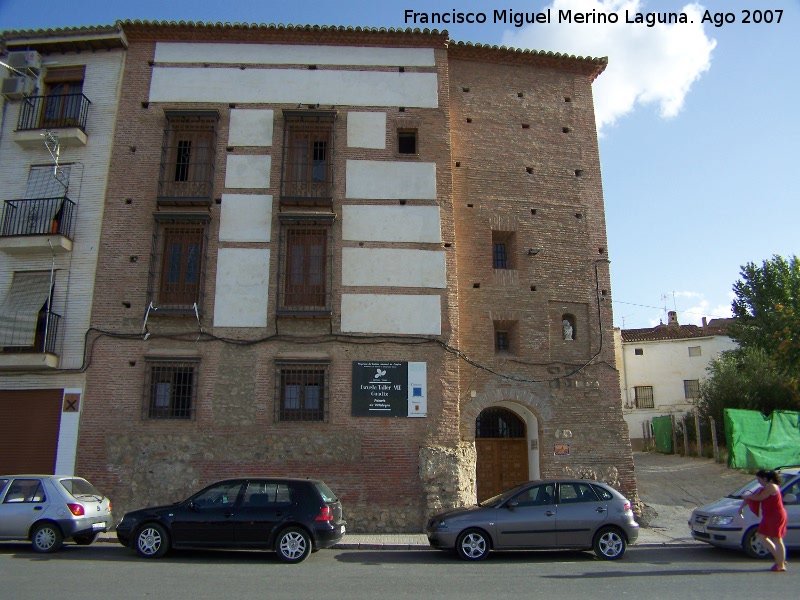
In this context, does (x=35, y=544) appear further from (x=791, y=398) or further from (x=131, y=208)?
(x=791, y=398)

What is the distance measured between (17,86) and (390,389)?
1247cm

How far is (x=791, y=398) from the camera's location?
24625 mm

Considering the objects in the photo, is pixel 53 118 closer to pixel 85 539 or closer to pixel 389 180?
pixel 389 180

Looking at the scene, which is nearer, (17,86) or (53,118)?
(17,86)

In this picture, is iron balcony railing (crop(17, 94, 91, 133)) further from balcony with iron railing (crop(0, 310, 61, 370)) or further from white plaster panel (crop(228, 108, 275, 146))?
balcony with iron railing (crop(0, 310, 61, 370))

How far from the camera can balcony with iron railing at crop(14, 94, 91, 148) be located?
16.4m

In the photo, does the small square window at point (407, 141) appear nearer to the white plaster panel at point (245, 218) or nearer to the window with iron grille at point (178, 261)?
the white plaster panel at point (245, 218)

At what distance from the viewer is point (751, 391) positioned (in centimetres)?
2530

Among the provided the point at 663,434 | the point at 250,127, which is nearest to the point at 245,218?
the point at 250,127

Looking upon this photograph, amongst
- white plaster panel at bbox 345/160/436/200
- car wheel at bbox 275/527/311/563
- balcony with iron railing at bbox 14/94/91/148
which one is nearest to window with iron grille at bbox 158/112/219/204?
balcony with iron railing at bbox 14/94/91/148

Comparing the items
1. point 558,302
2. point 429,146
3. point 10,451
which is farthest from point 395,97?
point 10,451

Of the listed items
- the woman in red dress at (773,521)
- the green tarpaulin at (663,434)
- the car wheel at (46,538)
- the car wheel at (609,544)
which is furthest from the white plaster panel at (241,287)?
the green tarpaulin at (663,434)

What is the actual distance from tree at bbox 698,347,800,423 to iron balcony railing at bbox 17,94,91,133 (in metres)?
24.0

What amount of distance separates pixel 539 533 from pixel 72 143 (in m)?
14.5
